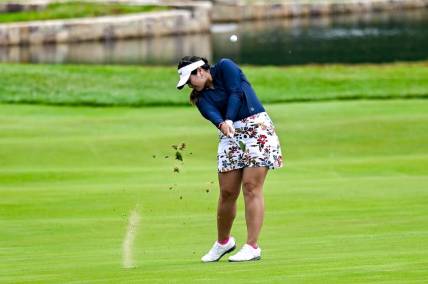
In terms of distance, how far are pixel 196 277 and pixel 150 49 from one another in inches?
1354

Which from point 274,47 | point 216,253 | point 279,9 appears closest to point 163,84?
point 216,253

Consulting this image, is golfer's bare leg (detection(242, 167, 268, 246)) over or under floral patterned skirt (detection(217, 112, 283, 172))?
under

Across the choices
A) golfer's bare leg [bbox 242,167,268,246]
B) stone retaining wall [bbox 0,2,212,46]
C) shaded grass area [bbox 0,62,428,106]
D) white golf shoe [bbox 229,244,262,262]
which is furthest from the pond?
white golf shoe [bbox 229,244,262,262]

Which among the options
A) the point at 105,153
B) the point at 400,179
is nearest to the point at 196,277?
the point at 400,179

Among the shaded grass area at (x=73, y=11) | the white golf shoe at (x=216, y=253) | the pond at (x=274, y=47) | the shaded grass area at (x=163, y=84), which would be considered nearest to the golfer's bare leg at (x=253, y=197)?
the white golf shoe at (x=216, y=253)

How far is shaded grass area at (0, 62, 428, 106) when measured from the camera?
21203 mm

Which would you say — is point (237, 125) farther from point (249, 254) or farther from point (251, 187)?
point (249, 254)

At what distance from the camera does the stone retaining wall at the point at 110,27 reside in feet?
141

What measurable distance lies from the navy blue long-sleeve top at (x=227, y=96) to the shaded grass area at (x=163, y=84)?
12.6 meters

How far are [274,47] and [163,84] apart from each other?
54.1 feet

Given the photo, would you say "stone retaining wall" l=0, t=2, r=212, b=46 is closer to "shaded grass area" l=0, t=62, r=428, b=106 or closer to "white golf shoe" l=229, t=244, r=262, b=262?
"shaded grass area" l=0, t=62, r=428, b=106

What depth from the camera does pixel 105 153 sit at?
48.3ft

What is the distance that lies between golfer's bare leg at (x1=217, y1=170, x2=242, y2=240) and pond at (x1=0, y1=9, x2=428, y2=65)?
25.2 meters

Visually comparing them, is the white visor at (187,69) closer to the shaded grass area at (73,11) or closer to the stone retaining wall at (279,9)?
the shaded grass area at (73,11)
